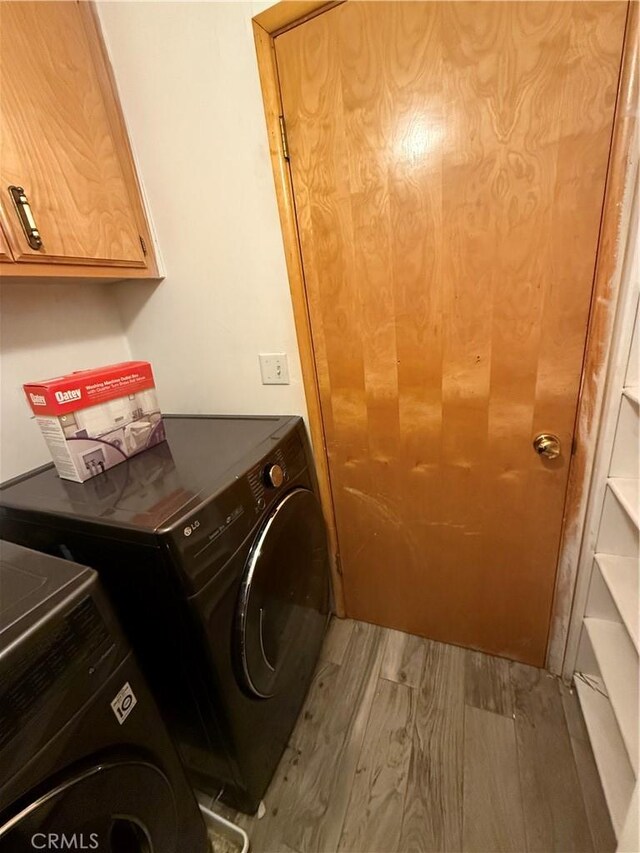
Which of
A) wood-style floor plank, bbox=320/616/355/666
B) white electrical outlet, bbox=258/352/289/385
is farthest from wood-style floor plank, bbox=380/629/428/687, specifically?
white electrical outlet, bbox=258/352/289/385

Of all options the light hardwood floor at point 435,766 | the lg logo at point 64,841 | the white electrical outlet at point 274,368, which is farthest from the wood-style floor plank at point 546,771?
the white electrical outlet at point 274,368

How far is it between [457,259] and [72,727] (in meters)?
1.20

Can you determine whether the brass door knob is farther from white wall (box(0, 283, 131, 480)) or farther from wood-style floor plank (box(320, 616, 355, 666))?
white wall (box(0, 283, 131, 480))

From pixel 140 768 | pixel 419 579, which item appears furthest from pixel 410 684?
pixel 140 768

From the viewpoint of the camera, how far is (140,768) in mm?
624

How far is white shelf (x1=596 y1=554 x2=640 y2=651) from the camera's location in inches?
34.5

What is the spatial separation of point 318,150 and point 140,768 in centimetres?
140

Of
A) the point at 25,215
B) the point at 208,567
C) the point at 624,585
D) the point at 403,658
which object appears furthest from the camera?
the point at 403,658

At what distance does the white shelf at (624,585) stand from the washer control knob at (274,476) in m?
0.93

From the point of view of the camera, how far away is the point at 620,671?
39.7 inches

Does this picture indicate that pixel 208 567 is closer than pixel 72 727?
No

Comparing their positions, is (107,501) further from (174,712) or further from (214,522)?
(174,712)

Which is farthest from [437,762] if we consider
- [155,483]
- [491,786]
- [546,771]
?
[155,483]

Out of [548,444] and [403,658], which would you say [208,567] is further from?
[403,658]
